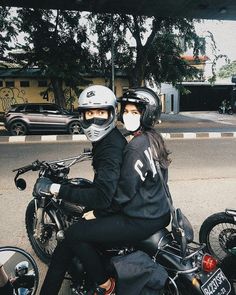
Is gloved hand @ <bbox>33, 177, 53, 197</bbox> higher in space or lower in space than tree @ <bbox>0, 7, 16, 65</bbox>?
lower

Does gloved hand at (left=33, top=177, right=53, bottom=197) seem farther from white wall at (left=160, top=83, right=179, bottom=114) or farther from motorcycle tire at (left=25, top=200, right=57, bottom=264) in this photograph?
white wall at (left=160, top=83, right=179, bottom=114)

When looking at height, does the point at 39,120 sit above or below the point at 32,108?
below

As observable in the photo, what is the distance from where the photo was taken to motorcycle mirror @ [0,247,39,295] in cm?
248

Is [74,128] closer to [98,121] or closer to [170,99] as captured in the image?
[98,121]

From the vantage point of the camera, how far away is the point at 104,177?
217 centimetres

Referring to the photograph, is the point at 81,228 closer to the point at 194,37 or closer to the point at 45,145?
the point at 45,145

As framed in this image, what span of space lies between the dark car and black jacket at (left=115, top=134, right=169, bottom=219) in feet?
46.2

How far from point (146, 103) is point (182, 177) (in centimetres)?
467

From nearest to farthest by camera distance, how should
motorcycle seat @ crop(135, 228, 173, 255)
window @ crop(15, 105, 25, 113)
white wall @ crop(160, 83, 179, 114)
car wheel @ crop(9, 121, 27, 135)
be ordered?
motorcycle seat @ crop(135, 228, 173, 255), car wheel @ crop(9, 121, 27, 135), window @ crop(15, 105, 25, 113), white wall @ crop(160, 83, 179, 114)

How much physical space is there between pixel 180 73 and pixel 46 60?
9673 millimetres

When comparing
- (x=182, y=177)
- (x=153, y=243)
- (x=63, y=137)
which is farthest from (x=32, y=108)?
(x=153, y=243)

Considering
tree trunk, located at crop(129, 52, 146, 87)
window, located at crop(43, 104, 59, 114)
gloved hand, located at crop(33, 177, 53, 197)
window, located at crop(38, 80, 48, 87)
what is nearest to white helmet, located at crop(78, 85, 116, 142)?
gloved hand, located at crop(33, 177, 53, 197)

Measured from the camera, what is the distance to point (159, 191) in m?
2.32

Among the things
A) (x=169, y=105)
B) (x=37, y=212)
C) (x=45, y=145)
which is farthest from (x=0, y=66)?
(x=37, y=212)
